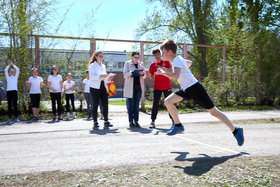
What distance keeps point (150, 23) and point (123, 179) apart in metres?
18.2

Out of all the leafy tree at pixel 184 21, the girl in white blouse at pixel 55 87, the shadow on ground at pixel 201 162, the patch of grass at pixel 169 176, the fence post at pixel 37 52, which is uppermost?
the leafy tree at pixel 184 21

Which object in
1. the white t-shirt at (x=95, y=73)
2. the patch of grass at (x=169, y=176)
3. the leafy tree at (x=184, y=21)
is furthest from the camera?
the leafy tree at (x=184, y=21)

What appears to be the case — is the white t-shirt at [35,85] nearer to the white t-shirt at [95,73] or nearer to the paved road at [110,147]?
the paved road at [110,147]

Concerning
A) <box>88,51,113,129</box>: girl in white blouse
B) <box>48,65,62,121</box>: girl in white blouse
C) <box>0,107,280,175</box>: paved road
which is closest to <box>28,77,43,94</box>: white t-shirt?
<box>48,65,62,121</box>: girl in white blouse

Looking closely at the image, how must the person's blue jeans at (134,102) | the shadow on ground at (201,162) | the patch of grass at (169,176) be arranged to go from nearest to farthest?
the patch of grass at (169,176) → the shadow on ground at (201,162) → the person's blue jeans at (134,102)

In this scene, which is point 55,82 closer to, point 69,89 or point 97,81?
point 69,89

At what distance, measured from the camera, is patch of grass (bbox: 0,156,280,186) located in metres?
2.71

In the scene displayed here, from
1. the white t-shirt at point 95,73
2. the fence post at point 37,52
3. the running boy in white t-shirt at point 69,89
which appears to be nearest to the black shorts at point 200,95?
the white t-shirt at point 95,73

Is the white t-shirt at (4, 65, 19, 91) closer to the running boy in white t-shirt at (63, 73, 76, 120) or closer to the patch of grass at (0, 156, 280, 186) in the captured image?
the running boy in white t-shirt at (63, 73, 76, 120)

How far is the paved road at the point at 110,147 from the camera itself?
3.52m

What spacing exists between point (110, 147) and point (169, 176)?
5.76 ft

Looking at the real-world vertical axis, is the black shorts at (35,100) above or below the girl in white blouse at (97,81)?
below

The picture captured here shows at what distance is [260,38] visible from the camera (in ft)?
44.0

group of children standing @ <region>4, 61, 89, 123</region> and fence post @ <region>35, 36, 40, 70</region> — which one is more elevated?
fence post @ <region>35, 36, 40, 70</region>
